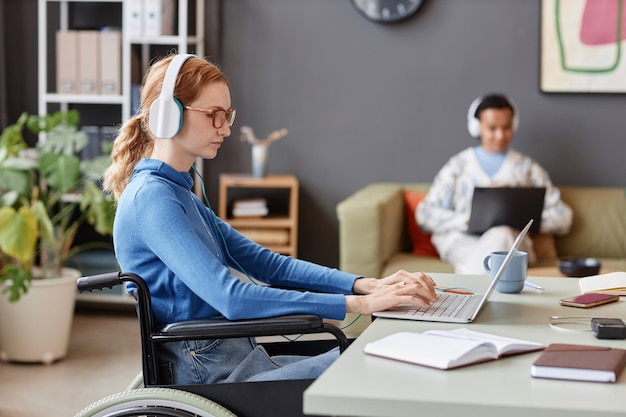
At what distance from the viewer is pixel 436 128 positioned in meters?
4.69

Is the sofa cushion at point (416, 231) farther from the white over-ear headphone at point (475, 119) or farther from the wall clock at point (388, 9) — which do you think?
the wall clock at point (388, 9)

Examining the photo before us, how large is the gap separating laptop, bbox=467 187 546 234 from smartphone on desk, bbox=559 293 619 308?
2010 mm

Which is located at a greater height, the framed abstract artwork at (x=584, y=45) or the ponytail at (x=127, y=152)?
the framed abstract artwork at (x=584, y=45)

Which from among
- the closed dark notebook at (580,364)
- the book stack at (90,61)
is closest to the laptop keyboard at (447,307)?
the closed dark notebook at (580,364)

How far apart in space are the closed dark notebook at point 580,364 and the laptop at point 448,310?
285mm

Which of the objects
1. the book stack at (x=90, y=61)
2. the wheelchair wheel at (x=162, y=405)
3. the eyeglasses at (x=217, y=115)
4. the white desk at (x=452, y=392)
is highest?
the book stack at (x=90, y=61)

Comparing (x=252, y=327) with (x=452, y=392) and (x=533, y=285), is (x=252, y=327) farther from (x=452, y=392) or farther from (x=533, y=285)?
(x=533, y=285)

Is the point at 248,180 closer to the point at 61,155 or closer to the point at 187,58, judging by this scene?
the point at 61,155

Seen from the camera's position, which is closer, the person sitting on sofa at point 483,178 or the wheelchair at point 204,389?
the wheelchair at point 204,389

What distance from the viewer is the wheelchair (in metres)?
1.62

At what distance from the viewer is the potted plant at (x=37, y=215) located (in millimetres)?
3727

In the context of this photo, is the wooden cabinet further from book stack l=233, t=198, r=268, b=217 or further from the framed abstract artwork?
the framed abstract artwork

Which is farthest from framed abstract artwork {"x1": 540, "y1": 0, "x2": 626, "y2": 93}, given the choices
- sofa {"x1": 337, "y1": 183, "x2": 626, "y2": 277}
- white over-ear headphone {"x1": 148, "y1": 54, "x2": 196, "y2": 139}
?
white over-ear headphone {"x1": 148, "y1": 54, "x2": 196, "y2": 139}

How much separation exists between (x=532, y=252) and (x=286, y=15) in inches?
69.0
